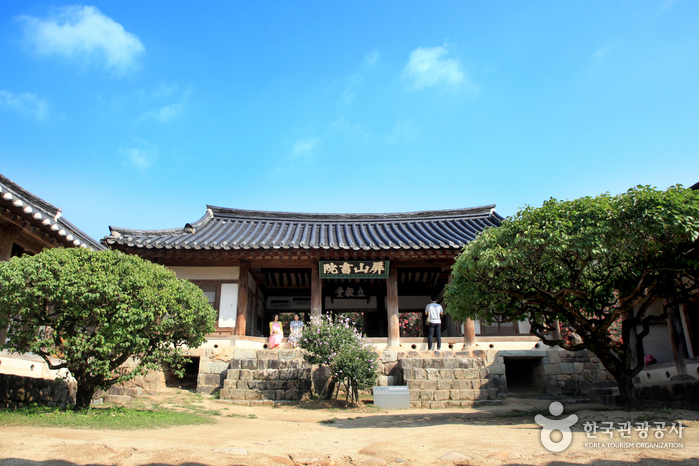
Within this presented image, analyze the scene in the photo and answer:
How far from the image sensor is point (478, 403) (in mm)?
11531

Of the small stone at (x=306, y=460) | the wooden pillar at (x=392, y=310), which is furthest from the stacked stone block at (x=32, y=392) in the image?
the wooden pillar at (x=392, y=310)

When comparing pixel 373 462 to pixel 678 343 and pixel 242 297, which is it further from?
pixel 242 297

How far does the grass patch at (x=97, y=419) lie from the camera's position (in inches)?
278

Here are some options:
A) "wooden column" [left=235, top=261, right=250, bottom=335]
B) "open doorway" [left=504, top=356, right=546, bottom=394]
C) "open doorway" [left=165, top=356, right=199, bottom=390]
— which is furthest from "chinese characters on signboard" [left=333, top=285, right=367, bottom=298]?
"open doorway" [left=165, top=356, right=199, bottom=390]

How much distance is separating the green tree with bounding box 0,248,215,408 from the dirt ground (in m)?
1.63

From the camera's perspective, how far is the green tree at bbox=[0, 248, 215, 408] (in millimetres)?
7688

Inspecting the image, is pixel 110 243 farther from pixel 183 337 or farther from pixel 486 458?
pixel 486 458

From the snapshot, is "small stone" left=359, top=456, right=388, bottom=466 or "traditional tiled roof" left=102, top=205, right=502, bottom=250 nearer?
"small stone" left=359, top=456, right=388, bottom=466

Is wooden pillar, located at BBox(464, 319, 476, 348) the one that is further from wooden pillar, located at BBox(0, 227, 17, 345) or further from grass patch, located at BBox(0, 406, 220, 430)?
wooden pillar, located at BBox(0, 227, 17, 345)

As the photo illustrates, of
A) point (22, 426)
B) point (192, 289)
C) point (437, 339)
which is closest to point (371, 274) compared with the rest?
point (437, 339)

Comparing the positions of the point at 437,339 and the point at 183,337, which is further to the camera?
the point at 437,339

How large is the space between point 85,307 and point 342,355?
5716 mm

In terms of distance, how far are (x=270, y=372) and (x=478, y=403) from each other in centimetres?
561

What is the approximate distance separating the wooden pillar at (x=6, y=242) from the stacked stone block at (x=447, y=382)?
9996 mm
